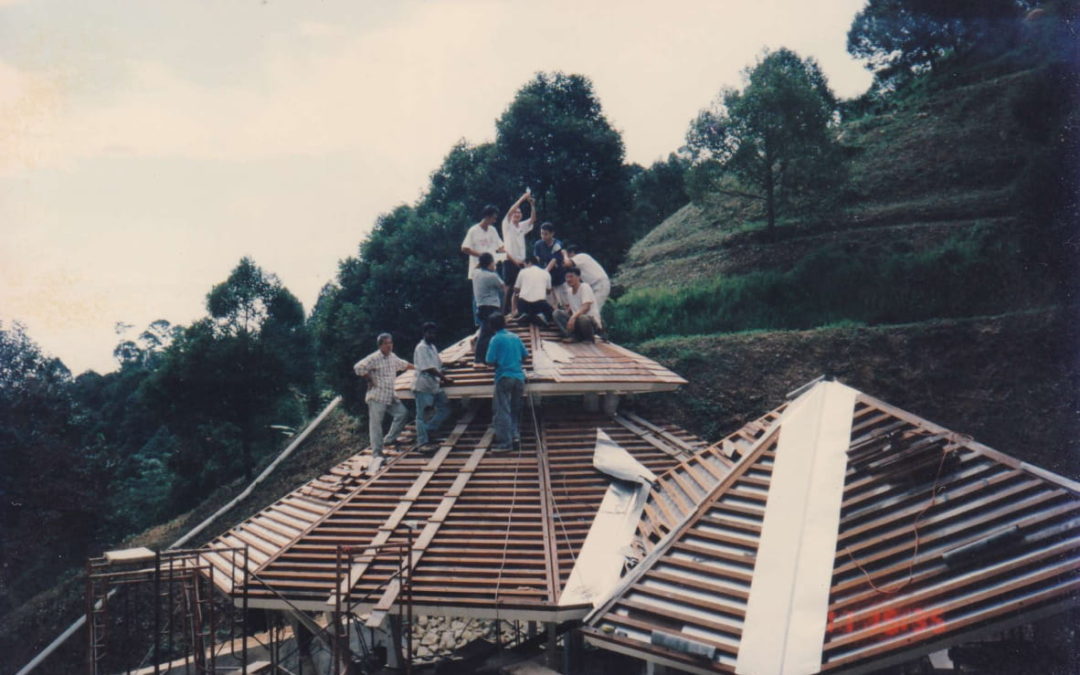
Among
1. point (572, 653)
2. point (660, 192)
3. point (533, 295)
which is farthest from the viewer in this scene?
point (660, 192)

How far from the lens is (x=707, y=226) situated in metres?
41.5

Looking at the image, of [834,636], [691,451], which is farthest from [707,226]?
[834,636]

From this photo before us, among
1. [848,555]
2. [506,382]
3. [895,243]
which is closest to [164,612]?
[506,382]

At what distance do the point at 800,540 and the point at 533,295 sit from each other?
8.02 metres

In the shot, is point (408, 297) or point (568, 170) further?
point (568, 170)

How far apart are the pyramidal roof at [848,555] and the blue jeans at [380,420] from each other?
585cm

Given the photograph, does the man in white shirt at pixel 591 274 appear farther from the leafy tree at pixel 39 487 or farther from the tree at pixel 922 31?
the tree at pixel 922 31

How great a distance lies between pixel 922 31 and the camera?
48.9m

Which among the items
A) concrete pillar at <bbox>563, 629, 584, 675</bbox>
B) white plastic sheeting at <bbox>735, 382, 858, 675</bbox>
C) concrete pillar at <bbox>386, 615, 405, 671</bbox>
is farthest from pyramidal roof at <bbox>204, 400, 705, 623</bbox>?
white plastic sheeting at <bbox>735, 382, 858, 675</bbox>

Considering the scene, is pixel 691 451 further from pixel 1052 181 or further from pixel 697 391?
pixel 1052 181

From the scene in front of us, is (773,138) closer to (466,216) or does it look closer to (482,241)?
(466,216)

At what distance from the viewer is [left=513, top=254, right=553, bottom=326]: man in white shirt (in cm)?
1521

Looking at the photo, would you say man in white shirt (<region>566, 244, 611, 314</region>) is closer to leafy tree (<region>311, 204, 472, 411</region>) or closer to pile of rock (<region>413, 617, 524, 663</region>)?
pile of rock (<region>413, 617, 524, 663</region>)

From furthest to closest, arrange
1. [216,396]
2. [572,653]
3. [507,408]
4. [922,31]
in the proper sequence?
[922,31], [216,396], [507,408], [572,653]
